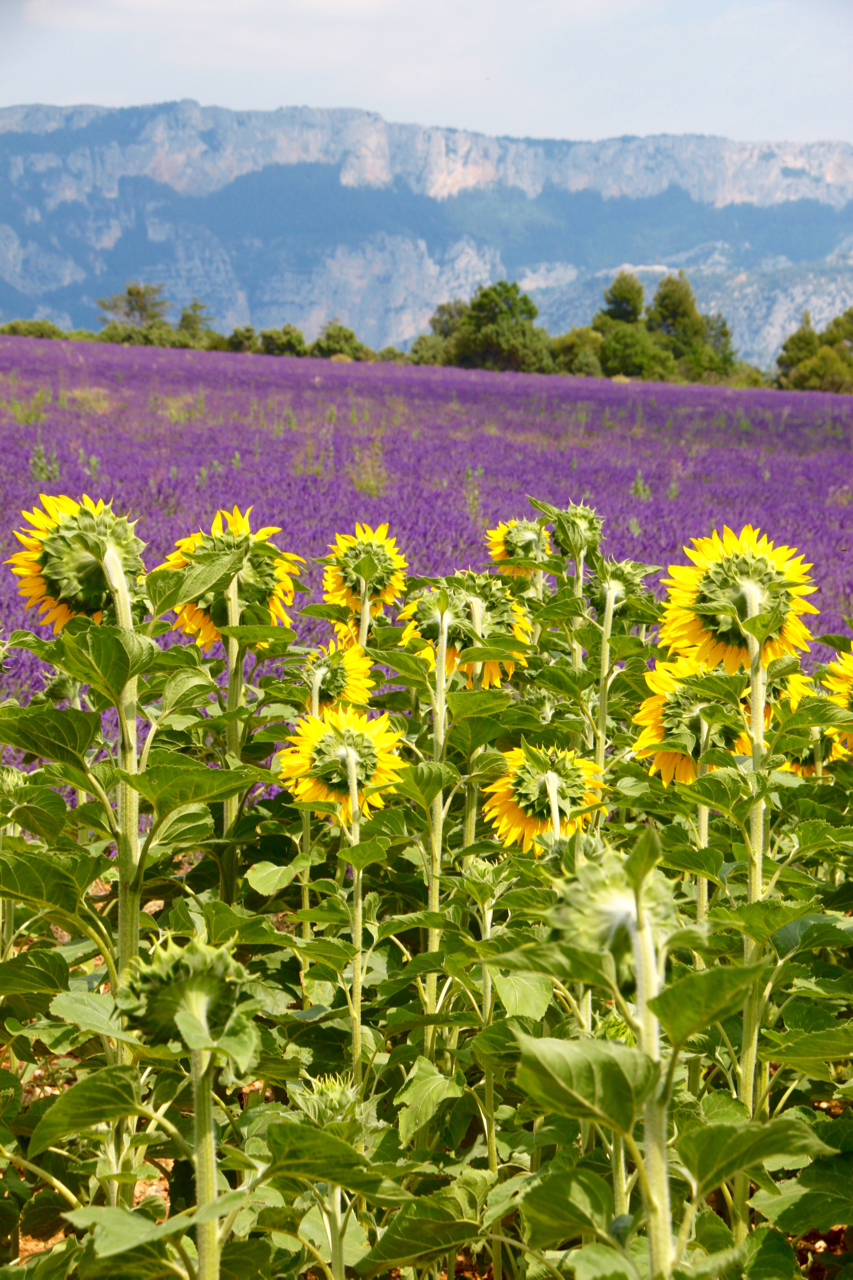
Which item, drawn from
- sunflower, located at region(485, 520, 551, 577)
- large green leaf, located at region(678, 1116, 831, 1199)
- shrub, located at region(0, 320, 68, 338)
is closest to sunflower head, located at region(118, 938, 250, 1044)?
large green leaf, located at region(678, 1116, 831, 1199)

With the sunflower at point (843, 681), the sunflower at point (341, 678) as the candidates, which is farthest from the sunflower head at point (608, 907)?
the sunflower at point (843, 681)

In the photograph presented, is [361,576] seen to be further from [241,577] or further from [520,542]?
[520,542]

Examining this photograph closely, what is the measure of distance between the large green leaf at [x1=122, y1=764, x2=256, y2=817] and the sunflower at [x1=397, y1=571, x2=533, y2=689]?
0.56 m

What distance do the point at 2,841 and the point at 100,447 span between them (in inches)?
268

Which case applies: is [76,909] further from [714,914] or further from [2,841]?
[714,914]

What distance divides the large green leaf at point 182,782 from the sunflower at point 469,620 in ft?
1.83

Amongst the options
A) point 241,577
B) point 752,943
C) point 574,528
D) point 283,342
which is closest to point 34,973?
point 241,577

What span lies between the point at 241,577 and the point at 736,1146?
1314mm

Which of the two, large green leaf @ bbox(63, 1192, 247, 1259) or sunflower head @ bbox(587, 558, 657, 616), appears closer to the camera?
large green leaf @ bbox(63, 1192, 247, 1259)

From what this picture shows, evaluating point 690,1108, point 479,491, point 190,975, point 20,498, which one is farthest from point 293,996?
point 479,491

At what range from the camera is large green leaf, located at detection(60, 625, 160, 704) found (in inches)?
38.9

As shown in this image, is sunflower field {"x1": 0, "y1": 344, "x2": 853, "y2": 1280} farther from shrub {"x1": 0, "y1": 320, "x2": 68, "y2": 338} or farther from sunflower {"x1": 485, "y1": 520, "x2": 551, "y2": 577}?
shrub {"x1": 0, "y1": 320, "x2": 68, "y2": 338}

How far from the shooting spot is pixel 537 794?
1297 millimetres

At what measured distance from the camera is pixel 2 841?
136 cm
